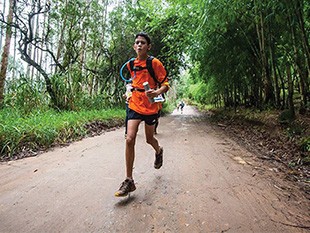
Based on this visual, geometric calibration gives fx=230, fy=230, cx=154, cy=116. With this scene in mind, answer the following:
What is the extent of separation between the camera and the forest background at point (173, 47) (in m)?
4.93

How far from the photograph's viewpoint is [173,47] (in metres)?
11.6

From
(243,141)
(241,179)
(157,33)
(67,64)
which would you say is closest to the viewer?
(241,179)

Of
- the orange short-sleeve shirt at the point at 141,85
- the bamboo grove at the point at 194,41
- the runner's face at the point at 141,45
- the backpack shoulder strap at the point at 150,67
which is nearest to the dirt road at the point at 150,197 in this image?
the orange short-sleeve shirt at the point at 141,85

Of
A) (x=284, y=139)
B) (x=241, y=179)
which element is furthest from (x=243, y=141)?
(x=241, y=179)

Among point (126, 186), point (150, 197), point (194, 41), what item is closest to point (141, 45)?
point (126, 186)

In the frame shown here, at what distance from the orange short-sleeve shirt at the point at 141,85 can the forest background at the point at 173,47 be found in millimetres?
2400

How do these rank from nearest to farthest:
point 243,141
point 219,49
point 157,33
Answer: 1. point 243,141
2. point 219,49
3. point 157,33

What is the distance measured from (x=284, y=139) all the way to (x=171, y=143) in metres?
2.51

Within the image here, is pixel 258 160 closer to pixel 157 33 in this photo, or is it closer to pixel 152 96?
pixel 152 96

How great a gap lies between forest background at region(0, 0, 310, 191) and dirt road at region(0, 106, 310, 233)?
978mm

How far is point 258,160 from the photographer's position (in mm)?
4078

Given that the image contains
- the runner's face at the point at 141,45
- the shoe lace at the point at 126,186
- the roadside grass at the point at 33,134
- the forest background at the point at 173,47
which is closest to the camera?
the shoe lace at the point at 126,186

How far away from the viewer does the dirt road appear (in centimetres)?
193

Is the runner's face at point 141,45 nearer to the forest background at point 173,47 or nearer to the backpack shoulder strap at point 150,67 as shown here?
the backpack shoulder strap at point 150,67
